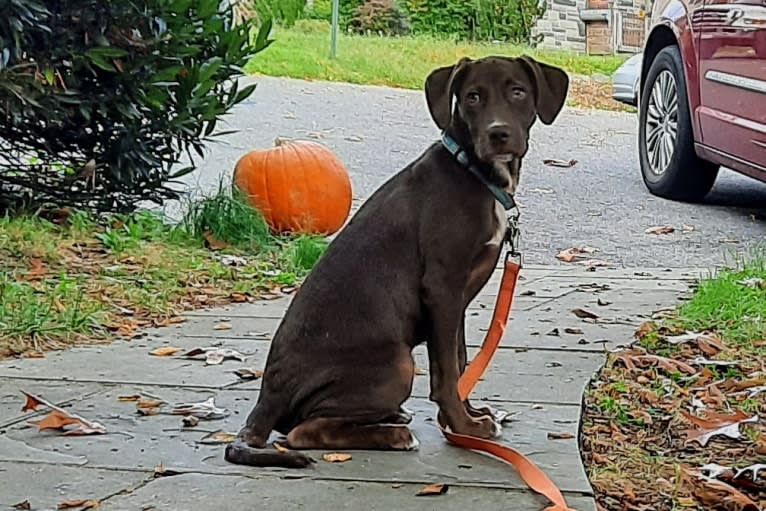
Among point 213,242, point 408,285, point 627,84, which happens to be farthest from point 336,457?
point 627,84

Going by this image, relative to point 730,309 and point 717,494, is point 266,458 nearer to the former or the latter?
point 717,494

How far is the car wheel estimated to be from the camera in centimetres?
841

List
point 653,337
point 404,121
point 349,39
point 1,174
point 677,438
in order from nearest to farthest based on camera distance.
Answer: point 677,438, point 653,337, point 1,174, point 404,121, point 349,39

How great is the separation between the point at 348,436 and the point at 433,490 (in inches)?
16.2

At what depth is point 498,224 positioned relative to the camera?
3.37m

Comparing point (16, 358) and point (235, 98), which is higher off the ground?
point (235, 98)

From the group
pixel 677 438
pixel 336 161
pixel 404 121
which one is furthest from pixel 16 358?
pixel 404 121

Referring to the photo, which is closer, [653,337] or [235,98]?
[653,337]

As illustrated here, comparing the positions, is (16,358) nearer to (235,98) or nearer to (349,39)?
(235,98)

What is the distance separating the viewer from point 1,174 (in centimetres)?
663

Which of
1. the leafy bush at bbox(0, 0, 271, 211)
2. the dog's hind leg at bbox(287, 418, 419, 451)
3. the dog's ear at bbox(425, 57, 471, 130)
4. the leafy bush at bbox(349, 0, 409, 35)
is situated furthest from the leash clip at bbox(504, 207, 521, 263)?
the leafy bush at bbox(349, 0, 409, 35)

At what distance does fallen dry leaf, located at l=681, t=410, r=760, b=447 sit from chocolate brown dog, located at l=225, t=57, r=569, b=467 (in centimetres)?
62

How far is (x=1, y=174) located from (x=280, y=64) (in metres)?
10.7

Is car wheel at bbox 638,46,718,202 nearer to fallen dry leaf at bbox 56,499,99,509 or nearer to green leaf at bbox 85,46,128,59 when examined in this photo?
green leaf at bbox 85,46,128,59
